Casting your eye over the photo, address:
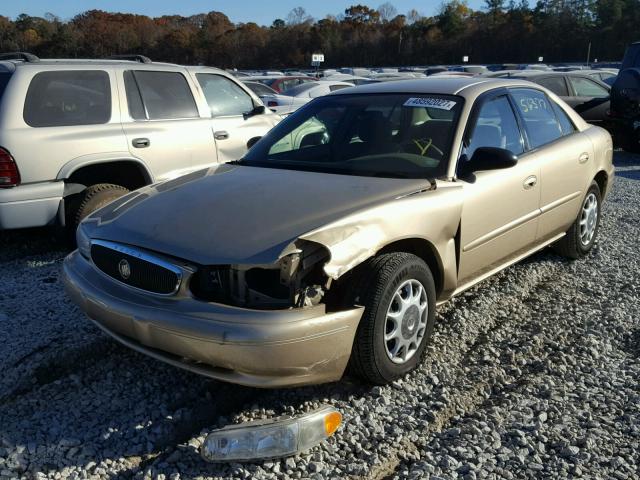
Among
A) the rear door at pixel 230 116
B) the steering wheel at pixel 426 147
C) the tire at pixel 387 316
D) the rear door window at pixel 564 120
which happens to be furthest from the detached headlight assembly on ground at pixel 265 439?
the rear door at pixel 230 116

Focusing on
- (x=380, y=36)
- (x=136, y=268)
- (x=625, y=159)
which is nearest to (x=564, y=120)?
(x=136, y=268)

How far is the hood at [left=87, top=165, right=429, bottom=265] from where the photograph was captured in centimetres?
284

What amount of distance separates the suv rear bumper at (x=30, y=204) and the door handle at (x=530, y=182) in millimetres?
3767

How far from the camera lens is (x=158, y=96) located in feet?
20.2

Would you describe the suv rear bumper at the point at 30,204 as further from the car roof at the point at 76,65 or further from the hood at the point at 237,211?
the hood at the point at 237,211

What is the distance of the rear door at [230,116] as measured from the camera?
657cm

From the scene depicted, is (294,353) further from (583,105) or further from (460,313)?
(583,105)

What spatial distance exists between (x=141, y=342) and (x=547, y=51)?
281 feet

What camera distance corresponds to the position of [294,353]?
8.87ft

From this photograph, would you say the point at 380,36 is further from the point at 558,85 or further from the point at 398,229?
the point at 398,229

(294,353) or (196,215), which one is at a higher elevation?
(196,215)

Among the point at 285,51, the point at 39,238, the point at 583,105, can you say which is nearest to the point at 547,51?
the point at 285,51

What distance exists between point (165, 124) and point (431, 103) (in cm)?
303

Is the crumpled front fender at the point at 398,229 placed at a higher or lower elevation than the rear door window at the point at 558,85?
lower
